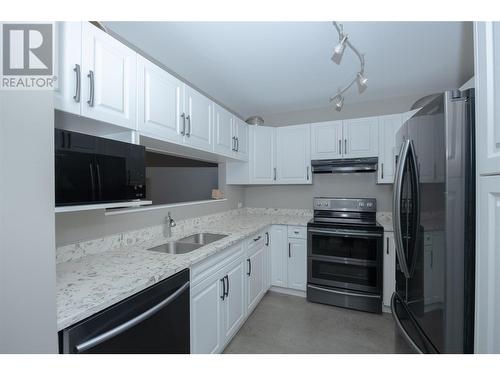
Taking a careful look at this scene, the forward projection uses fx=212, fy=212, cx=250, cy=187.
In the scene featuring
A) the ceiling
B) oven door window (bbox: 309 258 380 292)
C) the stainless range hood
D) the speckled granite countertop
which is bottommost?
oven door window (bbox: 309 258 380 292)

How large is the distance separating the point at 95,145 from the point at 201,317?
118 cm

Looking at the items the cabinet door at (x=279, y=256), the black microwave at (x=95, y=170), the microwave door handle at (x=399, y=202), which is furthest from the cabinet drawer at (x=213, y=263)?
the microwave door handle at (x=399, y=202)

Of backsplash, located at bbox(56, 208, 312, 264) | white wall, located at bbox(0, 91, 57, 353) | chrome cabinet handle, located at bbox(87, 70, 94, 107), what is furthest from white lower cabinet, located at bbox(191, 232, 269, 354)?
chrome cabinet handle, located at bbox(87, 70, 94, 107)

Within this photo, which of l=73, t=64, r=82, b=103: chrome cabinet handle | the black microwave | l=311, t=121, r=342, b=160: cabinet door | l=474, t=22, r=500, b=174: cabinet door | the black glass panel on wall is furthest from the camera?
l=311, t=121, r=342, b=160: cabinet door

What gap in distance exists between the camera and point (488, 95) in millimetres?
787

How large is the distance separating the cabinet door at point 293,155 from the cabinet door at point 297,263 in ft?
2.72

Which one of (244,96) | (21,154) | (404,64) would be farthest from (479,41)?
(244,96)

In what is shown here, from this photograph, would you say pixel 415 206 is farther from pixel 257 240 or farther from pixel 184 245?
pixel 184 245

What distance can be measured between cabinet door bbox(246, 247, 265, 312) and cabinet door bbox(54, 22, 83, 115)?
1.75 metres

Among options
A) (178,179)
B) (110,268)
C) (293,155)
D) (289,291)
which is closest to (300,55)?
(293,155)

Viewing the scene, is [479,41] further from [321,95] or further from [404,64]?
[321,95]

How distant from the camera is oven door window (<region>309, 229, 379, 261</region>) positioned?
225 cm

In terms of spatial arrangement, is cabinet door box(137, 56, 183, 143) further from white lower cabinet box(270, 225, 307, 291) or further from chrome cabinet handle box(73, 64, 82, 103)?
white lower cabinet box(270, 225, 307, 291)

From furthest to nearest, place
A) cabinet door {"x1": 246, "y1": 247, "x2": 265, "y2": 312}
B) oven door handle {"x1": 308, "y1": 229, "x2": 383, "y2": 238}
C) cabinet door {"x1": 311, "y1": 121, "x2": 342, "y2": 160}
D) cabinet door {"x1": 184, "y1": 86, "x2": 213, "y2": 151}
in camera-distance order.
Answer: cabinet door {"x1": 311, "y1": 121, "x2": 342, "y2": 160} → oven door handle {"x1": 308, "y1": 229, "x2": 383, "y2": 238} → cabinet door {"x1": 246, "y1": 247, "x2": 265, "y2": 312} → cabinet door {"x1": 184, "y1": 86, "x2": 213, "y2": 151}
